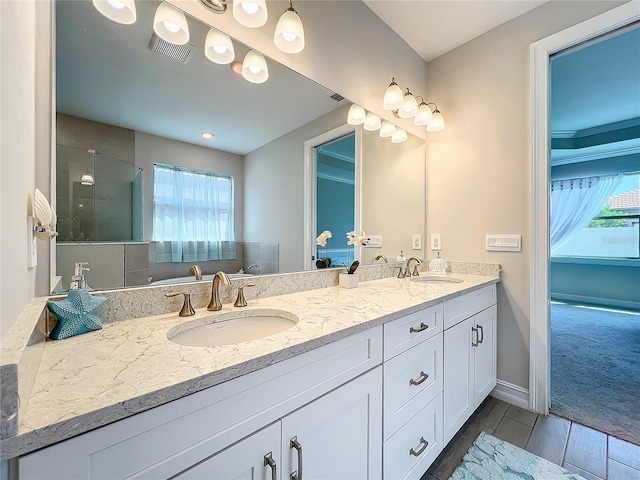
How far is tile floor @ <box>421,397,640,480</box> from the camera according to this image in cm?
132

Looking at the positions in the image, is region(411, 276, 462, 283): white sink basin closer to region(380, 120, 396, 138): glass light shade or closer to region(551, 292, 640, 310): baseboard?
region(380, 120, 396, 138): glass light shade

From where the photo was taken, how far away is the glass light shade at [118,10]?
0.90m

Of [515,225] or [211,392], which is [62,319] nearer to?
[211,392]

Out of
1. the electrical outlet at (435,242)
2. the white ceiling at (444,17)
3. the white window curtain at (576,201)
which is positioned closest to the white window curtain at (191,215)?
the white ceiling at (444,17)

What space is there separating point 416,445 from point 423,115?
2.03 meters

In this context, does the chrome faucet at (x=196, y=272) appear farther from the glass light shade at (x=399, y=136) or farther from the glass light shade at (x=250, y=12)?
the glass light shade at (x=399, y=136)

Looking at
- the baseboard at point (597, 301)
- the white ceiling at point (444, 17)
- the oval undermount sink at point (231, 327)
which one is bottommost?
the baseboard at point (597, 301)

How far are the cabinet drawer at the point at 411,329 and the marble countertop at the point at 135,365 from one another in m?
0.05

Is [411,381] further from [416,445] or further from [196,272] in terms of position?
[196,272]

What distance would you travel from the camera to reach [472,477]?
1.26 m

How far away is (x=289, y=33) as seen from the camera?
4.04ft

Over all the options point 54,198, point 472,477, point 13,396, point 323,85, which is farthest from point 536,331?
point 54,198

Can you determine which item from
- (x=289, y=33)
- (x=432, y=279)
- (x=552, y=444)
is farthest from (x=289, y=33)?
(x=552, y=444)

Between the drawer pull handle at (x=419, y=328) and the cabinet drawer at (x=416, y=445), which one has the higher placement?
the drawer pull handle at (x=419, y=328)
